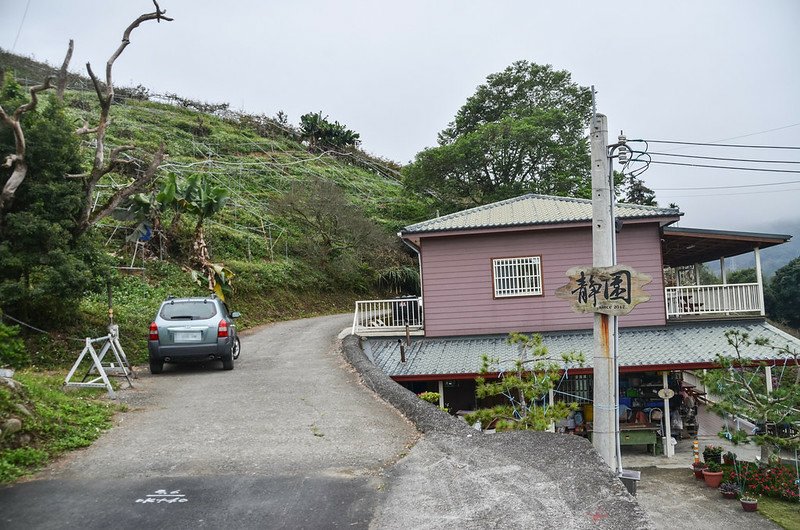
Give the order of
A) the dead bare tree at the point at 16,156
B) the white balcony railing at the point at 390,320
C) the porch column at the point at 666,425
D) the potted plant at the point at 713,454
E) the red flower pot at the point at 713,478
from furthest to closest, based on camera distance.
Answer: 1. the white balcony railing at the point at 390,320
2. the porch column at the point at 666,425
3. the potted plant at the point at 713,454
4. the red flower pot at the point at 713,478
5. the dead bare tree at the point at 16,156

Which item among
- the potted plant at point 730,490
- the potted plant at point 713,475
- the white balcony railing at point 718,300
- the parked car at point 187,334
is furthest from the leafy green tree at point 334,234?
the potted plant at point 730,490

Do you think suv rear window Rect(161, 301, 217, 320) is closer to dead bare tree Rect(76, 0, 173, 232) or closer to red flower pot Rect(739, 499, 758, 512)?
dead bare tree Rect(76, 0, 173, 232)

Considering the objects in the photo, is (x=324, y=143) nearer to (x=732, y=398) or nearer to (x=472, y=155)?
(x=472, y=155)

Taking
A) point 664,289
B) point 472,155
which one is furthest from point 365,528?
point 472,155

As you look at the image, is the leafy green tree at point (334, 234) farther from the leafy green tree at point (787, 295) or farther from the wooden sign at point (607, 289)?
the leafy green tree at point (787, 295)

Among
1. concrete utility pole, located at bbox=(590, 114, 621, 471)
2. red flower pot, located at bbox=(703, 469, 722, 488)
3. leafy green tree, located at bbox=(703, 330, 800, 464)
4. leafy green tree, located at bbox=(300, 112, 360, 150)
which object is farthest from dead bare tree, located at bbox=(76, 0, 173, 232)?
leafy green tree, located at bbox=(300, 112, 360, 150)

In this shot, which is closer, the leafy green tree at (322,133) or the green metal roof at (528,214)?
the green metal roof at (528,214)

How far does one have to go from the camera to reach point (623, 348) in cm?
1477

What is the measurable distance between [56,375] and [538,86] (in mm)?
28194

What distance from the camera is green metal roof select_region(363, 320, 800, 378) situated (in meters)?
13.7

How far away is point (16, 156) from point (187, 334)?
450cm

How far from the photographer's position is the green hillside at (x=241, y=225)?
57.6ft

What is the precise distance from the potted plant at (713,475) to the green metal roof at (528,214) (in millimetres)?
6157

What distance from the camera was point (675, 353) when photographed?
1406cm
